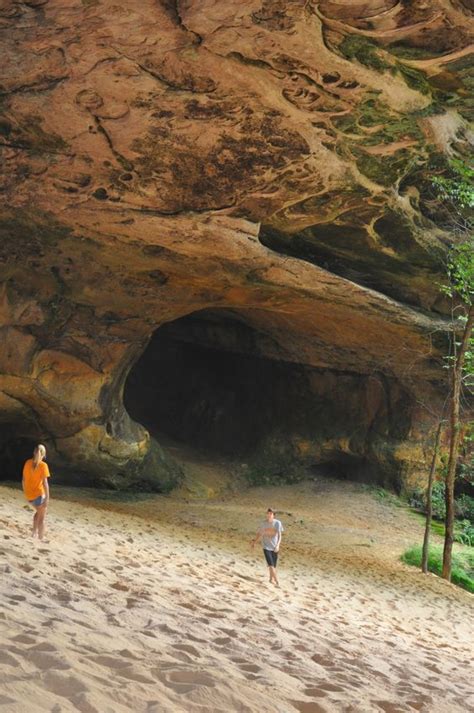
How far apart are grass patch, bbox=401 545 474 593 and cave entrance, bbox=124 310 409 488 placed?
191 inches

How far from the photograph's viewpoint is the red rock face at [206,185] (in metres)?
7.84

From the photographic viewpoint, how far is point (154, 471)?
17266mm

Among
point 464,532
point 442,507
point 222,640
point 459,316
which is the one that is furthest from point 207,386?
point 222,640

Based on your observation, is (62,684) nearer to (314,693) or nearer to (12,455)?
(314,693)

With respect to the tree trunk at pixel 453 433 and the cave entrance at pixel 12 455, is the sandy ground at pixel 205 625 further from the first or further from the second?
the cave entrance at pixel 12 455

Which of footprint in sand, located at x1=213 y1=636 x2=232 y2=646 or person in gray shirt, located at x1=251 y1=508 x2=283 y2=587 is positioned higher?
footprint in sand, located at x1=213 y1=636 x2=232 y2=646

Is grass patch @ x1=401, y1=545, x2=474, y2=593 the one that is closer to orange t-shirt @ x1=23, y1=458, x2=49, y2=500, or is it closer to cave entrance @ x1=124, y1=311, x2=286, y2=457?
cave entrance @ x1=124, y1=311, x2=286, y2=457

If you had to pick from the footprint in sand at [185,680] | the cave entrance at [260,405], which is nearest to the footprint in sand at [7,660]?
the footprint in sand at [185,680]

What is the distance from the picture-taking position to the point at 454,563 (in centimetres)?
1457

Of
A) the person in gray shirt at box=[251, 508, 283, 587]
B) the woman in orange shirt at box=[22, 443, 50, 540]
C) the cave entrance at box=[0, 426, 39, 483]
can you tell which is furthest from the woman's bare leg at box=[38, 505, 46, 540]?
the cave entrance at box=[0, 426, 39, 483]

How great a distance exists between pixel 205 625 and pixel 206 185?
7.43 metres

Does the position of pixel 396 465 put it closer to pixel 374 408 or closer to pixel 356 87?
pixel 374 408

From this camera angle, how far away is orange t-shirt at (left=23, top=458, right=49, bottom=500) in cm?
807

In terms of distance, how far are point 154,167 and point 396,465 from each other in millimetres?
12973
